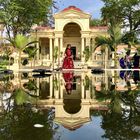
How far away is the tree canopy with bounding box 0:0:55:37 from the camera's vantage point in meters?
44.5

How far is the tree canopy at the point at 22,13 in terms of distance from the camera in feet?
146

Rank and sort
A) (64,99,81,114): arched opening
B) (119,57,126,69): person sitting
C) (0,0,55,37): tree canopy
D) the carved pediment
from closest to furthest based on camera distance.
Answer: (64,99,81,114): arched opening
(119,57,126,69): person sitting
(0,0,55,37): tree canopy
the carved pediment

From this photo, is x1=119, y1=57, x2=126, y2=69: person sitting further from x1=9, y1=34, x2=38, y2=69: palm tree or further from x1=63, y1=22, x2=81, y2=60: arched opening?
x1=63, y1=22, x2=81, y2=60: arched opening

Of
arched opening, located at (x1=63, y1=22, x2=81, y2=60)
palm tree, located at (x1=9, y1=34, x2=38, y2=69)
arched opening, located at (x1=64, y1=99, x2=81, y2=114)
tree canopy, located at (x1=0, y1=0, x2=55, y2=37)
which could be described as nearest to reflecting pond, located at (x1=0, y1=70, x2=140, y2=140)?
arched opening, located at (x1=64, y1=99, x2=81, y2=114)

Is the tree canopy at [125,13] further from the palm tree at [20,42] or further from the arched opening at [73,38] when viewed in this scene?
the palm tree at [20,42]

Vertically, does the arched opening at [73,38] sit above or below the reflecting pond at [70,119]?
above

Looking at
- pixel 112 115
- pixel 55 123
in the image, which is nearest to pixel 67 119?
pixel 55 123

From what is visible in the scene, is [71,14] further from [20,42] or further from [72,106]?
[72,106]

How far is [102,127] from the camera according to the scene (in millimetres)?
6562

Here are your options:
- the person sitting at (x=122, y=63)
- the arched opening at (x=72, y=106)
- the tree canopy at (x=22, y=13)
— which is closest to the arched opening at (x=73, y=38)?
the tree canopy at (x=22, y=13)

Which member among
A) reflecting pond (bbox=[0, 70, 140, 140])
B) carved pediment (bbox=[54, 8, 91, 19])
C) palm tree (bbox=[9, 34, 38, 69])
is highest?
carved pediment (bbox=[54, 8, 91, 19])

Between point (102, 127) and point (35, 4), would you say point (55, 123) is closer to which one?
point (102, 127)

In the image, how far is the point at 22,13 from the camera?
45.9m

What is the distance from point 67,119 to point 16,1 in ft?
129
